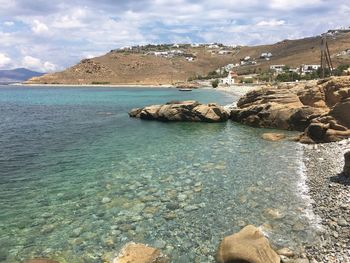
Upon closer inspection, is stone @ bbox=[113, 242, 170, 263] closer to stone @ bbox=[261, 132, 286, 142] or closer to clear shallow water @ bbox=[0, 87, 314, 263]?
clear shallow water @ bbox=[0, 87, 314, 263]

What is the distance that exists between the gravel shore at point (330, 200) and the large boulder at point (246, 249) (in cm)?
180

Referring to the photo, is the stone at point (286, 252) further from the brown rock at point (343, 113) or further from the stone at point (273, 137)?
the stone at point (273, 137)

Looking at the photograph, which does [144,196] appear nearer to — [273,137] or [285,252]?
[285,252]

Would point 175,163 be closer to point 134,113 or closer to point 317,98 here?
point 317,98

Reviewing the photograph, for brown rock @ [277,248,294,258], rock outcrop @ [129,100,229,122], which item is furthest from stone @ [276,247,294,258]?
rock outcrop @ [129,100,229,122]

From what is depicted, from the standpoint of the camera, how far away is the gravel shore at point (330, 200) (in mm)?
14180

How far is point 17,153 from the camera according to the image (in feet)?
109

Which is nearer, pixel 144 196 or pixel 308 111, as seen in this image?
pixel 144 196

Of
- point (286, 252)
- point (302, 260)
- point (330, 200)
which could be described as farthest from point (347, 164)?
point (302, 260)

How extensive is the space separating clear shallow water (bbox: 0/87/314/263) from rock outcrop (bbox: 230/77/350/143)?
11.7ft

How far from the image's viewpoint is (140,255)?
46.8 ft

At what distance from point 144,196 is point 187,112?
114 ft

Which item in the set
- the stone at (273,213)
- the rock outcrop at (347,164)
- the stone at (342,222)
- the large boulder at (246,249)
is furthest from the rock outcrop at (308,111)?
the large boulder at (246,249)

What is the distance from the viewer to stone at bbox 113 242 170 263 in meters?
14.0
